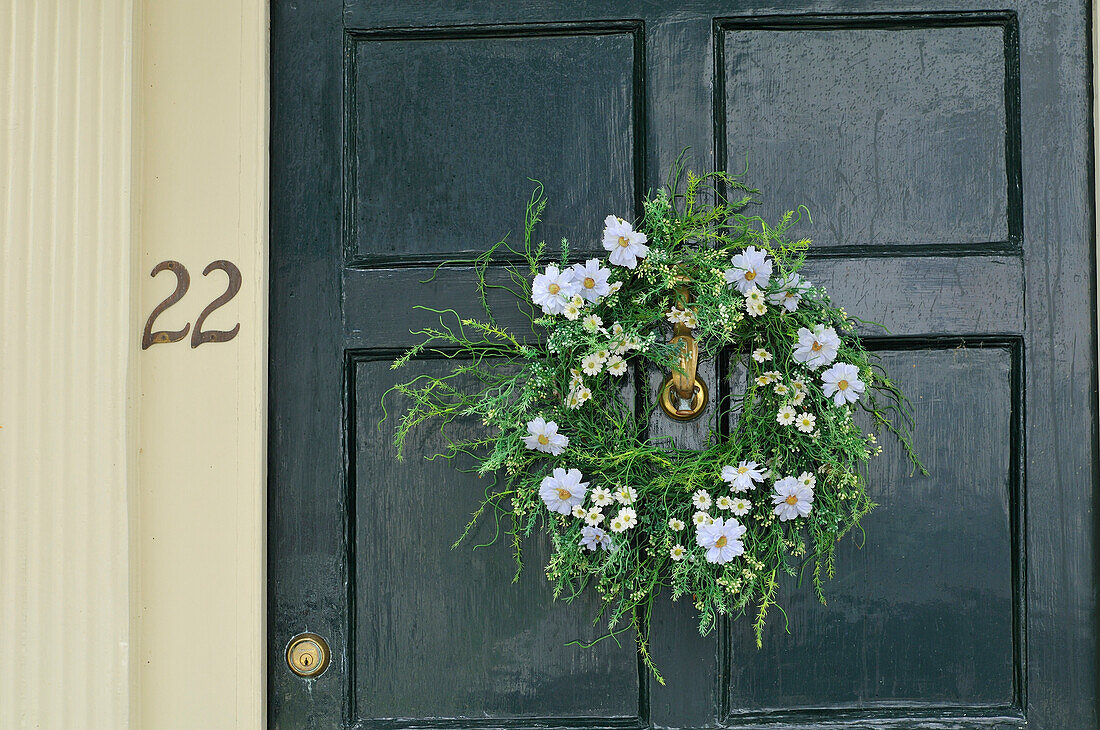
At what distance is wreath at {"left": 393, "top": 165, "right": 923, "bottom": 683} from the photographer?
1.11 metres

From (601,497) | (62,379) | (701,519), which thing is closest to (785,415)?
(701,519)

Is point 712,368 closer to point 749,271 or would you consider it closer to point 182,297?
point 749,271

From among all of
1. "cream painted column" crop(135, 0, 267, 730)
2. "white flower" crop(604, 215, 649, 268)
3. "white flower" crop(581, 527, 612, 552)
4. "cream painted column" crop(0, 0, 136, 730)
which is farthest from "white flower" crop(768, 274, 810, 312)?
"cream painted column" crop(0, 0, 136, 730)

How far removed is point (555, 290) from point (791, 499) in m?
0.48

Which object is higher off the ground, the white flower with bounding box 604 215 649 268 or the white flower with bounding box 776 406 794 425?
the white flower with bounding box 604 215 649 268

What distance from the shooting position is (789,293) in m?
1.14

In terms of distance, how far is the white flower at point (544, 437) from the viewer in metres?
1.10

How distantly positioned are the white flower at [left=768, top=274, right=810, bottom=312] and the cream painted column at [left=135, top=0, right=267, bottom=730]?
84 cm

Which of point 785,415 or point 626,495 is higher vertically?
point 785,415

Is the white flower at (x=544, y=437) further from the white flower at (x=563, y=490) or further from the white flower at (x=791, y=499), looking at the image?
the white flower at (x=791, y=499)

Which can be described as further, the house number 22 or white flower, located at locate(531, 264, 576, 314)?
the house number 22

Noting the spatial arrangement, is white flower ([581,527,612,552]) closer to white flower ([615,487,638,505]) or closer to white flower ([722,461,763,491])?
white flower ([615,487,638,505])

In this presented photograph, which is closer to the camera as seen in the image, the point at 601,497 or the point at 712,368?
the point at 601,497

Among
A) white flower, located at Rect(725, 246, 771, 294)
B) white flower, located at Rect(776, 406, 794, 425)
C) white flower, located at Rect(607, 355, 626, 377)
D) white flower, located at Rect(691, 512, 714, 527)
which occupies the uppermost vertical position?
white flower, located at Rect(725, 246, 771, 294)
